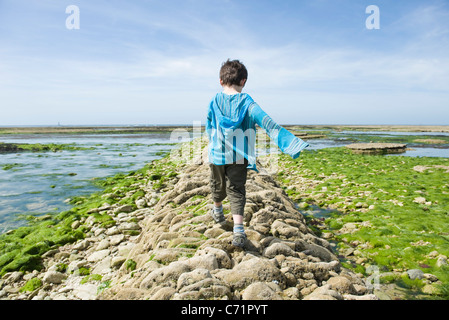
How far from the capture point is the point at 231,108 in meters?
3.62

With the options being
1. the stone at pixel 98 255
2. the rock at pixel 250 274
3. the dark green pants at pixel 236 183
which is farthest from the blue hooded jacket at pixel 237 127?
the stone at pixel 98 255

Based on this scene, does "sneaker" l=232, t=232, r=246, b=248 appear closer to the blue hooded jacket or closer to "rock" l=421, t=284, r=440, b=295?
the blue hooded jacket

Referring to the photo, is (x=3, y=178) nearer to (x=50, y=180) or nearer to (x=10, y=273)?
(x=50, y=180)

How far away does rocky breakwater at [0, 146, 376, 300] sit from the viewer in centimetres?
288

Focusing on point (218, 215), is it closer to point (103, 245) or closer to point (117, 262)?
point (117, 262)

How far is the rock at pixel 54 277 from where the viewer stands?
15.2ft

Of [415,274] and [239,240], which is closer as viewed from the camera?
[239,240]

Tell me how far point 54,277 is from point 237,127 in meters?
4.14

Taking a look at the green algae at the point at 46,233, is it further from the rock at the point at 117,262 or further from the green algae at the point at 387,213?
the green algae at the point at 387,213

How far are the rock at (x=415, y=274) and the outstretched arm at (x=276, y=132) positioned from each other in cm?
323

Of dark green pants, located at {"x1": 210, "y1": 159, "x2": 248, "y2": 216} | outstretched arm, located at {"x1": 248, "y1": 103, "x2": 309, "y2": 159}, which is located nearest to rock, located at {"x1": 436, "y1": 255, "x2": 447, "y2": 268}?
outstretched arm, located at {"x1": 248, "y1": 103, "x2": 309, "y2": 159}

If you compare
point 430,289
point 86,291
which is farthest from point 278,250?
point 86,291

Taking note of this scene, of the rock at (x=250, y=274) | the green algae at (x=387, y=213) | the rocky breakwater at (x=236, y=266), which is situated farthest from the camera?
the green algae at (x=387, y=213)
